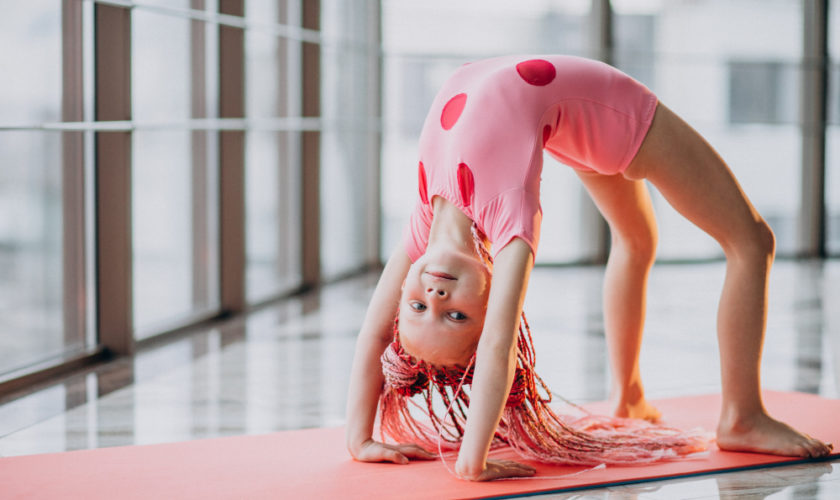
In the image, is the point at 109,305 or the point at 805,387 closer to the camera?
the point at 805,387

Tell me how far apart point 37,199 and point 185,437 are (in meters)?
1.39

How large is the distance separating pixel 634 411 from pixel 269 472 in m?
1.07

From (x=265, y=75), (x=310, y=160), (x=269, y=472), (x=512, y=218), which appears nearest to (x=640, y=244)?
(x=512, y=218)

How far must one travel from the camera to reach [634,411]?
294cm

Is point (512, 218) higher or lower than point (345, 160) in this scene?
lower

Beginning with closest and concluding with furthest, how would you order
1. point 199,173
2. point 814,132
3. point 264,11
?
1. point 199,173
2. point 264,11
3. point 814,132

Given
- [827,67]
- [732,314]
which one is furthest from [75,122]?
[827,67]

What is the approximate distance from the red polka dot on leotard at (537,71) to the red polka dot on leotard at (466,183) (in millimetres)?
285

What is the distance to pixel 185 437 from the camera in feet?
9.52

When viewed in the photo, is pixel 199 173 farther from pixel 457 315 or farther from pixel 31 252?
pixel 457 315

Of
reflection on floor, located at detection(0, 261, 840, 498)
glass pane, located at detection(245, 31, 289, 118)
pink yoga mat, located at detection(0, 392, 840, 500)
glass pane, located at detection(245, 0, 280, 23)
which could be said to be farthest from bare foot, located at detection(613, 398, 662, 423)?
glass pane, located at detection(245, 0, 280, 23)

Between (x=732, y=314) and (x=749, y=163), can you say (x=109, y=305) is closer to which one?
(x=732, y=314)

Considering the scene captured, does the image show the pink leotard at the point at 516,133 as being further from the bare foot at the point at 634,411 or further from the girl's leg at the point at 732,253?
the bare foot at the point at 634,411

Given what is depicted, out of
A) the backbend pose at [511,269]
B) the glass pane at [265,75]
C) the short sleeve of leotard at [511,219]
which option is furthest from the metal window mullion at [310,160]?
the short sleeve of leotard at [511,219]
